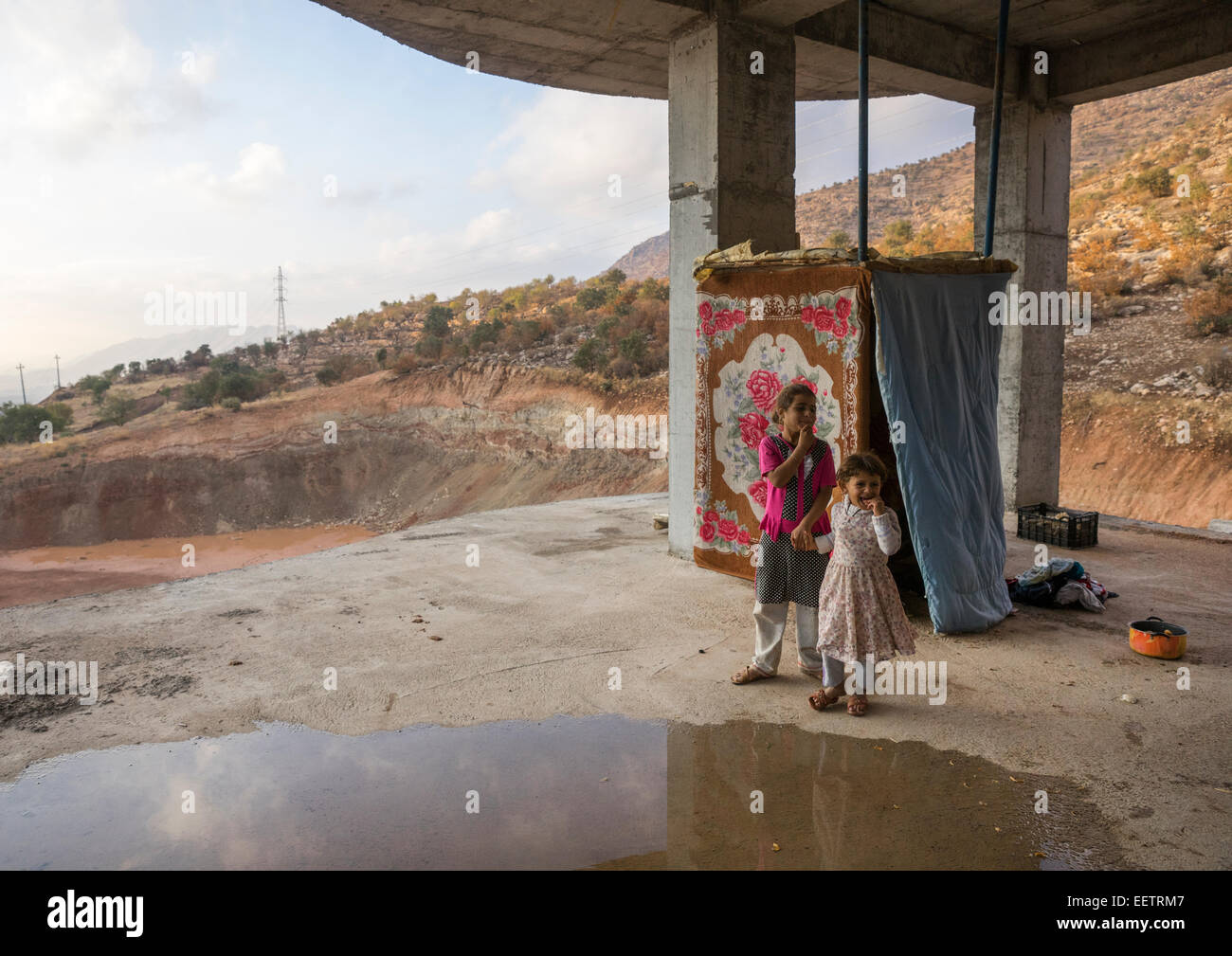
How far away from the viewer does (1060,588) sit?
6.30 meters

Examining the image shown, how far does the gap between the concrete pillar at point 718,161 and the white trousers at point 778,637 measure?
9.13ft

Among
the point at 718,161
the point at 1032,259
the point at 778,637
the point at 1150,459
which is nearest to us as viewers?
the point at 778,637

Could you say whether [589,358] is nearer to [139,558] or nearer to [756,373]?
[139,558]

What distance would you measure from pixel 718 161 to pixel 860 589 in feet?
14.2

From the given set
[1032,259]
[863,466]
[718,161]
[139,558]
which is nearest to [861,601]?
[863,466]

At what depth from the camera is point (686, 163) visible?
7.45m

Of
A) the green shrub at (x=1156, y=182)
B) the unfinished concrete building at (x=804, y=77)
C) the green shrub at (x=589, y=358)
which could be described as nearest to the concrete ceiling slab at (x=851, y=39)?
the unfinished concrete building at (x=804, y=77)

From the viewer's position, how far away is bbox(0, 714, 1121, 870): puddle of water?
3166 millimetres

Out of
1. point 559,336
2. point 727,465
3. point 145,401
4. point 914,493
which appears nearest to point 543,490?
point 559,336

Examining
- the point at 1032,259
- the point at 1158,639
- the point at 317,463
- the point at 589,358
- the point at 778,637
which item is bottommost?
the point at 317,463

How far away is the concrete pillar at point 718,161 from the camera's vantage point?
714 centimetres

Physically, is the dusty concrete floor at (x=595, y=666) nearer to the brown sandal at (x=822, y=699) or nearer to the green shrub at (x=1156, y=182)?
the brown sandal at (x=822, y=699)

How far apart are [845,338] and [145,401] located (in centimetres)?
3329
